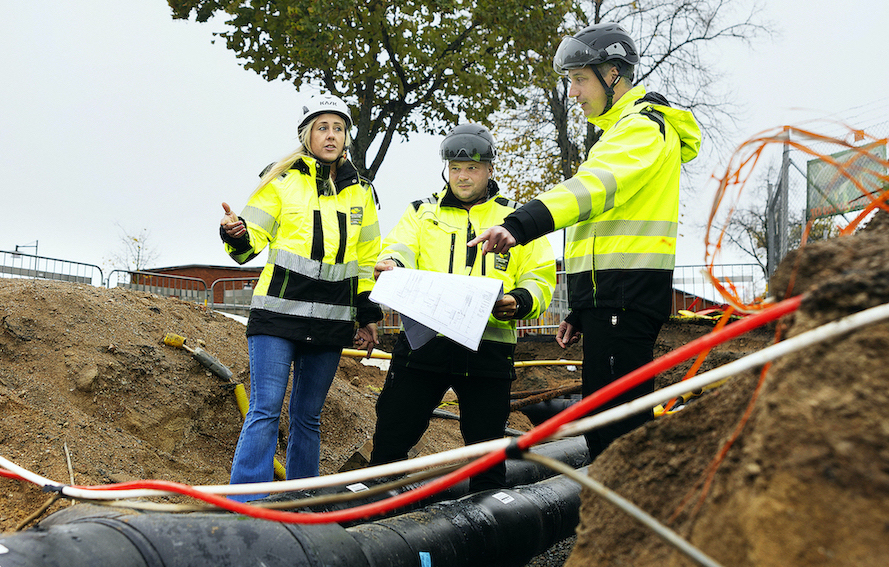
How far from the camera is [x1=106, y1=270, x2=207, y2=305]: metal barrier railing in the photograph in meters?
13.6

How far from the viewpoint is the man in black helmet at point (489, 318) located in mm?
3367

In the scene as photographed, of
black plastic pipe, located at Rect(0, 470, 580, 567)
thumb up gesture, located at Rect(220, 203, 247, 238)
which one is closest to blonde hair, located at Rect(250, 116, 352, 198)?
thumb up gesture, located at Rect(220, 203, 247, 238)

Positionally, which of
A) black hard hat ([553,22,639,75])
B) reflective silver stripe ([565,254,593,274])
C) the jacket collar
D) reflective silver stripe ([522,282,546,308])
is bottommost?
reflective silver stripe ([522,282,546,308])

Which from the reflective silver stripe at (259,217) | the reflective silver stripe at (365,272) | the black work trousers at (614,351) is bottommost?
the black work trousers at (614,351)

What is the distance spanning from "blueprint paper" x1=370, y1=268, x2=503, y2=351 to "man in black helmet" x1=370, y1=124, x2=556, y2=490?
35cm

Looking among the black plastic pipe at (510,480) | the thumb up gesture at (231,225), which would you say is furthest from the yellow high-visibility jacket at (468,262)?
the thumb up gesture at (231,225)

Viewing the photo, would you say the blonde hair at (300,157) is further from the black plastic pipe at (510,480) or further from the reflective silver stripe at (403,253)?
the black plastic pipe at (510,480)

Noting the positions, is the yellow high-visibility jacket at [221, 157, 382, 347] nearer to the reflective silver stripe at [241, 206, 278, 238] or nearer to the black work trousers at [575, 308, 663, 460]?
the reflective silver stripe at [241, 206, 278, 238]

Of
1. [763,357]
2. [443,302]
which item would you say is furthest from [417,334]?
[763,357]

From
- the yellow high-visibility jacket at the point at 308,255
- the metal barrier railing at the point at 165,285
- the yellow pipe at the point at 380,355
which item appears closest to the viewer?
the yellow high-visibility jacket at the point at 308,255

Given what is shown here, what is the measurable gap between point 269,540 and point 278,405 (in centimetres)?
146

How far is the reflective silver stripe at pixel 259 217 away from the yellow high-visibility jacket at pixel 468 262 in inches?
25.5

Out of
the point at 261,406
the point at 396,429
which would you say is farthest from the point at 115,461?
→ the point at 396,429

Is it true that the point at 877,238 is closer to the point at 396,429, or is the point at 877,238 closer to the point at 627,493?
the point at 627,493
